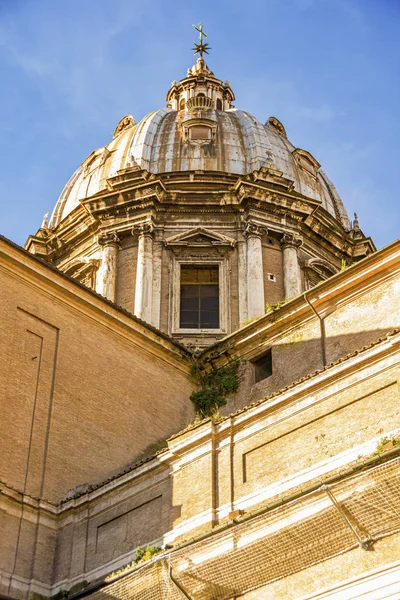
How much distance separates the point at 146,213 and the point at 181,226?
46.3 inches

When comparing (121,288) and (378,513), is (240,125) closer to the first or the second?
(121,288)

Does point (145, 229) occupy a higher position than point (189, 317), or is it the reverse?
point (145, 229)

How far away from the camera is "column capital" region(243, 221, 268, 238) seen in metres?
32.1

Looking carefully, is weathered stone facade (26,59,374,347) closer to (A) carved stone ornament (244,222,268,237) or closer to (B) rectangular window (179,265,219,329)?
(A) carved stone ornament (244,222,268,237)

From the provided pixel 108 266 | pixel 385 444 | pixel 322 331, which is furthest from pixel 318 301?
pixel 108 266

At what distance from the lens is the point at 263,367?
24375mm

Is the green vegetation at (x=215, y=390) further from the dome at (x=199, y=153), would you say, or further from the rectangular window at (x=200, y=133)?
the rectangular window at (x=200, y=133)

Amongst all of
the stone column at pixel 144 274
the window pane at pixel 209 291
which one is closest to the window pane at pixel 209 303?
the window pane at pixel 209 291

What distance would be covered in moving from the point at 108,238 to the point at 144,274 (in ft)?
7.17

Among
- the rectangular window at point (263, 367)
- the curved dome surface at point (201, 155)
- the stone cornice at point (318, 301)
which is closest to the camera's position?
the stone cornice at point (318, 301)

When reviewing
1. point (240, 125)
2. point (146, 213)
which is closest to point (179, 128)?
point (240, 125)

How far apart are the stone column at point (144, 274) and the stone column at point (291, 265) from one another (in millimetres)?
4175

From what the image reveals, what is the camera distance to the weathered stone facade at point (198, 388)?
15828 millimetres

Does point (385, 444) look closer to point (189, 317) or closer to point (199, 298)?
point (189, 317)
